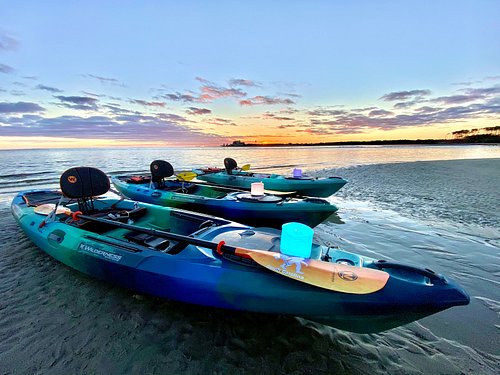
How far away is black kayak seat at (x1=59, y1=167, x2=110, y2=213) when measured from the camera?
481cm

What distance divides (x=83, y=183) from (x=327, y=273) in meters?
4.91

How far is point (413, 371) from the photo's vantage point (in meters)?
2.54

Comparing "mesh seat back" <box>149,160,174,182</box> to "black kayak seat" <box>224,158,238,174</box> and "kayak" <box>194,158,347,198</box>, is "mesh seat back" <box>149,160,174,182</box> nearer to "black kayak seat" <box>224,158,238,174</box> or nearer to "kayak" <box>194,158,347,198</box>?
"kayak" <box>194,158,347,198</box>

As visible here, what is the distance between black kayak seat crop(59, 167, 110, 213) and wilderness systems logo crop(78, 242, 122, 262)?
1.40 metres

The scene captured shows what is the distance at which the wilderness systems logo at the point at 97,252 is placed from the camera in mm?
3544

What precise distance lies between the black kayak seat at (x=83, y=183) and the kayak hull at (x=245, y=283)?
847 millimetres

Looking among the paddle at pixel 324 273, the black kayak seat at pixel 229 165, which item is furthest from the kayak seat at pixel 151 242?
the black kayak seat at pixel 229 165

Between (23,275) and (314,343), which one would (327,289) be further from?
(23,275)

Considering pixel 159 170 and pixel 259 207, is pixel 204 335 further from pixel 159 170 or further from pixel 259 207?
pixel 159 170

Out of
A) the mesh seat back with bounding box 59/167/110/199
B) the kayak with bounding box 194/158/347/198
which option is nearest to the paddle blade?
the mesh seat back with bounding box 59/167/110/199

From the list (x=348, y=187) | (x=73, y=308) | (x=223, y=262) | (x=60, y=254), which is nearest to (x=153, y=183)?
(x=60, y=254)

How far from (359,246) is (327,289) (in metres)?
3.46

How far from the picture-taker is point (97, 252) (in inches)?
147

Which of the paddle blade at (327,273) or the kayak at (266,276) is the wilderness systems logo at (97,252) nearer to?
the kayak at (266,276)
